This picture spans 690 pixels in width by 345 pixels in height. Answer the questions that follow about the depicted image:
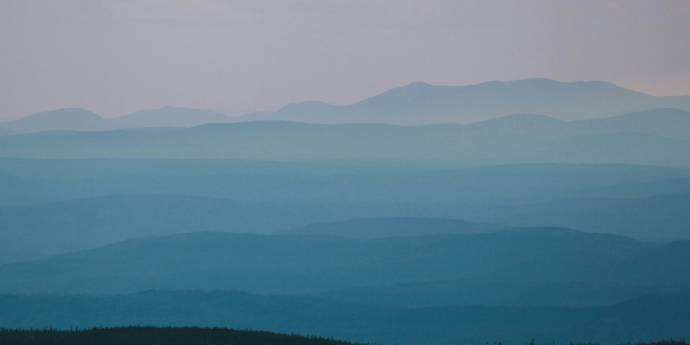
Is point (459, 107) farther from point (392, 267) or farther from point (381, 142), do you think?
point (392, 267)

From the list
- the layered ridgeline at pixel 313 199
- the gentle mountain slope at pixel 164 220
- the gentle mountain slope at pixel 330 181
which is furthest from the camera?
the gentle mountain slope at pixel 330 181

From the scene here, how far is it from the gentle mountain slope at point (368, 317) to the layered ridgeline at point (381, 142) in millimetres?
62453

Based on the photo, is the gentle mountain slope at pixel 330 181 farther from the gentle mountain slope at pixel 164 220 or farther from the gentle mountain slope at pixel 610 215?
the gentle mountain slope at pixel 164 220

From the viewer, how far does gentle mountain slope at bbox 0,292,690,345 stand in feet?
142

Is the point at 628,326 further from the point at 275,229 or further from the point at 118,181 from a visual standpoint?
the point at 118,181

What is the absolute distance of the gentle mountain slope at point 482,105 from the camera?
122m

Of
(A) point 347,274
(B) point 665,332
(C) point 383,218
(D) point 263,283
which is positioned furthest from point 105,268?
(B) point 665,332

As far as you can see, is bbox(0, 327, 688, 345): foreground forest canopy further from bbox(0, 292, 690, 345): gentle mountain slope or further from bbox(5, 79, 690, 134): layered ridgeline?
bbox(5, 79, 690, 134): layered ridgeline

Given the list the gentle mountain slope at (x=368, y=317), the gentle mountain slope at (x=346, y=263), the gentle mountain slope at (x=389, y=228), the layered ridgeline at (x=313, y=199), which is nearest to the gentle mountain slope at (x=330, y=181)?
the layered ridgeline at (x=313, y=199)

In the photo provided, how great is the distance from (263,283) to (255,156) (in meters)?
63.3

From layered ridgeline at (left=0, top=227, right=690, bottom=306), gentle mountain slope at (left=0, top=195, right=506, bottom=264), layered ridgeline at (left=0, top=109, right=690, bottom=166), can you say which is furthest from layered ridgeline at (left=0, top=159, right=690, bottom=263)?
layered ridgeline at (left=0, top=227, right=690, bottom=306)

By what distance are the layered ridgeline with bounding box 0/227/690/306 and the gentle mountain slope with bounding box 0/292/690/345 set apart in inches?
83.8

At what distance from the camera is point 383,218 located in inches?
3310

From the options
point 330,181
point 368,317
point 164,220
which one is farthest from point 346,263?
point 330,181
